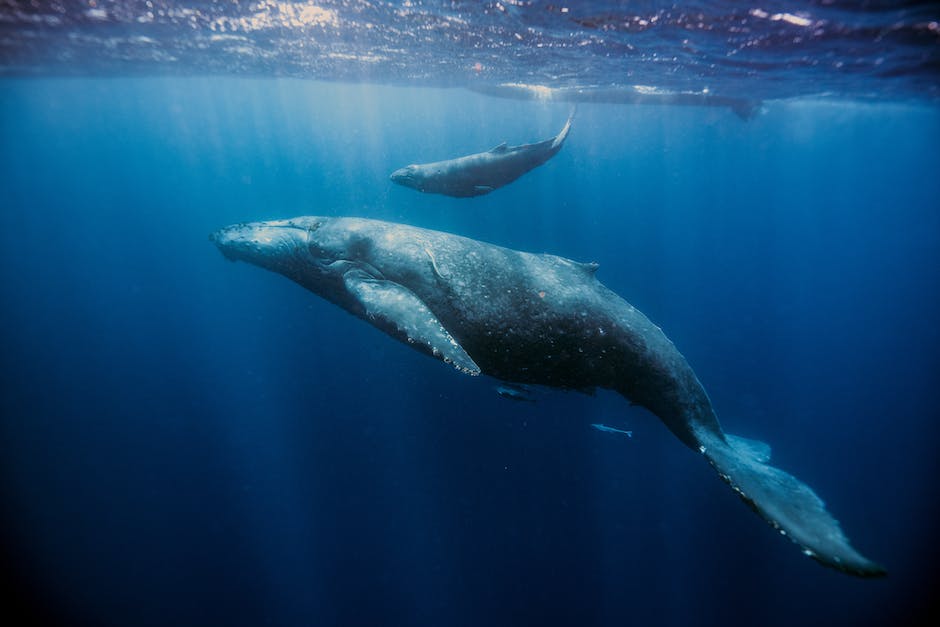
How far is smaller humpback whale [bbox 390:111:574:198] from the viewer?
9758 mm

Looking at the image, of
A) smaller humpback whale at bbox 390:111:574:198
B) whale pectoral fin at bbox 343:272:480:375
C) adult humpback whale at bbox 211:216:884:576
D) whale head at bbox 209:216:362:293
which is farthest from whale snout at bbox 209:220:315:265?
smaller humpback whale at bbox 390:111:574:198

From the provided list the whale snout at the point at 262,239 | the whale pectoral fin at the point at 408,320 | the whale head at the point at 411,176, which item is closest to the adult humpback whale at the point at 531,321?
the whale pectoral fin at the point at 408,320

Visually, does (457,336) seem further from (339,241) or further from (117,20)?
(117,20)

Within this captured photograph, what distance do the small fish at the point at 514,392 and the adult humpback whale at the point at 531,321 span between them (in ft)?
0.70

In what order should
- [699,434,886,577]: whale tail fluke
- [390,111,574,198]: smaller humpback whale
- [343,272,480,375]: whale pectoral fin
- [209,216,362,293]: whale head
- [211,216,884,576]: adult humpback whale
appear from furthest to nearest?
[390,111,574,198]: smaller humpback whale
[209,216,362,293]: whale head
[211,216,884,576]: adult humpback whale
[343,272,480,375]: whale pectoral fin
[699,434,886,577]: whale tail fluke

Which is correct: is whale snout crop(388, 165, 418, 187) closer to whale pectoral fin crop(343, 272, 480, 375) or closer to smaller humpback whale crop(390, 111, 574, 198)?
smaller humpback whale crop(390, 111, 574, 198)

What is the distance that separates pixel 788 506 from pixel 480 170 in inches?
323

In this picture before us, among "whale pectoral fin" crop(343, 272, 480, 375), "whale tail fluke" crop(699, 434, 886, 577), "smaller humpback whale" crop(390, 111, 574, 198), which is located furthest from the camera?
"smaller humpback whale" crop(390, 111, 574, 198)

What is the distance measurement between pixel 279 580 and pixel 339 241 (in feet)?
41.4

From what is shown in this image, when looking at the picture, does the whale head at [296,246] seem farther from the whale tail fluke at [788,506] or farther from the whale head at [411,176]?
the whale tail fluke at [788,506]

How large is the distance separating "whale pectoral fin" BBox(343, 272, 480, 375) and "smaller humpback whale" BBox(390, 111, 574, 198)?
4.53 m

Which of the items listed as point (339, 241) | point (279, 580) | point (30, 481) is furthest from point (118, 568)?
point (339, 241)

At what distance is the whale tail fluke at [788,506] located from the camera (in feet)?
12.2

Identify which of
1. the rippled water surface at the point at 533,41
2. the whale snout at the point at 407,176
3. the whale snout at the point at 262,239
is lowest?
the whale snout at the point at 262,239
